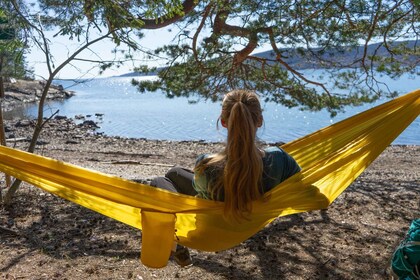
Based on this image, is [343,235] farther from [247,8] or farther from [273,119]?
[273,119]

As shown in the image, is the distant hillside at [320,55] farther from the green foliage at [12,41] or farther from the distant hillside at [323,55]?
the green foliage at [12,41]

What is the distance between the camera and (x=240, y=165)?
1.76 m

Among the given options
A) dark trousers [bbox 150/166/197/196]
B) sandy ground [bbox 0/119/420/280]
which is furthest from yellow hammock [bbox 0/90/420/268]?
sandy ground [bbox 0/119/420/280]

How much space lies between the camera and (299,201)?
1.94 meters

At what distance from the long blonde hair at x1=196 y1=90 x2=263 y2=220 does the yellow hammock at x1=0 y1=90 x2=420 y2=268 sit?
2.6 inches

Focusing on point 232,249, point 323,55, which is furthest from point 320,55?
point 232,249

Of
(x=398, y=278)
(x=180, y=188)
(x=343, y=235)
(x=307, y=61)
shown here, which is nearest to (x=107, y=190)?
(x=180, y=188)

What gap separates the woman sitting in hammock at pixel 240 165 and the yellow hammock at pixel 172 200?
5 cm

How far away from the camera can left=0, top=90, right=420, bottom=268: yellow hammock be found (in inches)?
75.4

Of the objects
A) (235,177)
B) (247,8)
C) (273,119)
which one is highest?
(247,8)

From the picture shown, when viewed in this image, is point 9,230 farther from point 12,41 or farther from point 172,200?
point 172,200

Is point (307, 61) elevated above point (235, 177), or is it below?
above

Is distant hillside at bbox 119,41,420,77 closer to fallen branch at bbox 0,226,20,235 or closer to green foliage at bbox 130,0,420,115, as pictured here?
green foliage at bbox 130,0,420,115

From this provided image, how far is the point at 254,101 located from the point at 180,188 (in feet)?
2.10
